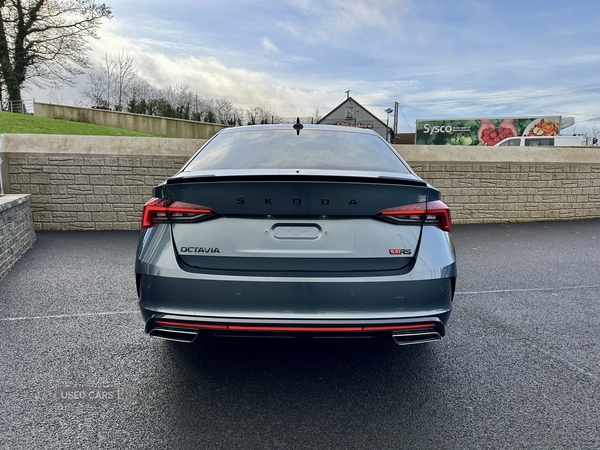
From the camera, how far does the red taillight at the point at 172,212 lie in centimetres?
227

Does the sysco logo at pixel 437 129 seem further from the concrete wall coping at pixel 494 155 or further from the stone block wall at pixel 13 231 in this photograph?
the stone block wall at pixel 13 231

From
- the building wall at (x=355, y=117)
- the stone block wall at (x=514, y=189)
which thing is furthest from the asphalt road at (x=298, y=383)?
the building wall at (x=355, y=117)

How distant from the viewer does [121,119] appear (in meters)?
27.0

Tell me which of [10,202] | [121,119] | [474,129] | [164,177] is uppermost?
[121,119]

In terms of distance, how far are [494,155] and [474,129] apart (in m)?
21.0

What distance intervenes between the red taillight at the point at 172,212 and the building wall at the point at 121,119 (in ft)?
83.5

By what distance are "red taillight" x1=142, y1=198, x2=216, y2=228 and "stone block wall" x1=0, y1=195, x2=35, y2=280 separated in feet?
11.9

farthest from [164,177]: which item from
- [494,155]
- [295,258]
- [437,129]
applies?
[437,129]

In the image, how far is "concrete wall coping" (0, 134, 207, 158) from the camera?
771cm

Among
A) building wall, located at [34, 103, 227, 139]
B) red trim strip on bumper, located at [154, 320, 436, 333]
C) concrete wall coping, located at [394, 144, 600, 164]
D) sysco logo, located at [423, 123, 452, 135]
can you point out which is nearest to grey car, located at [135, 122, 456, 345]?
red trim strip on bumper, located at [154, 320, 436, 333]

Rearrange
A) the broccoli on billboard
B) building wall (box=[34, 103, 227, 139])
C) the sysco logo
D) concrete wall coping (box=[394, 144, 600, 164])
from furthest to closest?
the sysco logo, the broccoli on billboard, building wall (box=[34, 103, 227, 139]), concrete wall coping (box=[394, 144, 600, 164])

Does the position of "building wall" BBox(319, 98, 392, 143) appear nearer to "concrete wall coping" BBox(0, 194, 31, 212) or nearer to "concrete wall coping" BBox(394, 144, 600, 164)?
"concrete wall coping" BBox(394, 144, 600, 164)

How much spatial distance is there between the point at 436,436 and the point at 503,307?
2354 mm

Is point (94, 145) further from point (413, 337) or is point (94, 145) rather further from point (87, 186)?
point (413, 337)
